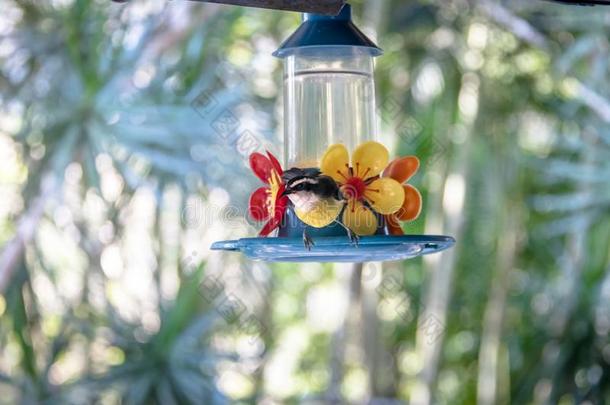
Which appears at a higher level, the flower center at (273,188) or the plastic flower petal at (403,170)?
the plastic flower petal at (403,170)

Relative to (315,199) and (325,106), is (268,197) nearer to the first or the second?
→ (315,199)

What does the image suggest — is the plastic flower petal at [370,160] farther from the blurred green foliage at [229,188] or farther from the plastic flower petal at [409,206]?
the blurred green foliage at [229,188]

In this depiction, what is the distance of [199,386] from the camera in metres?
3.89

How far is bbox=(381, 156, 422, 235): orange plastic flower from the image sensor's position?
1771mm

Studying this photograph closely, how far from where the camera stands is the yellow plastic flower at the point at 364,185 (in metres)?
1.68

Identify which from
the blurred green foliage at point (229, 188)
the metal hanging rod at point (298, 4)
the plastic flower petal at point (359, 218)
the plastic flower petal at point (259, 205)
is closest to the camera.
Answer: the metal hanging rod at point (298, 4)


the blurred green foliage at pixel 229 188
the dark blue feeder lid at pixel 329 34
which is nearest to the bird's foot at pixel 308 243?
the dark blue feeder lid at pixel 329 34

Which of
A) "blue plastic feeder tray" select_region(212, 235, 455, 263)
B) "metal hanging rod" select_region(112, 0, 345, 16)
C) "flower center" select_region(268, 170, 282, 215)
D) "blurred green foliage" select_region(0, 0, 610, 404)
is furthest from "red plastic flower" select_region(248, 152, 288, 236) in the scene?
"blurred green foliage" select_region(0, 0, 610, 404)

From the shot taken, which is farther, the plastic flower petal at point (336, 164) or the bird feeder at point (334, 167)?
the plastic flower petal at point (336, 164)

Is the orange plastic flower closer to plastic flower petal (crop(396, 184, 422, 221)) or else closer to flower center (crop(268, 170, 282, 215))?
plastic flower petal (crop(396, 184, 422, 221))

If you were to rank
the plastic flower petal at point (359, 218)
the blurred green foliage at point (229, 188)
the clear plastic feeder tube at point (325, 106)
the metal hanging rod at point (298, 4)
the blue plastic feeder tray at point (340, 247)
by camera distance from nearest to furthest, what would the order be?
the metal hanging rod at point (298, 4) → the blue plastic feeder tray at point (340, 247) → the plastic flower petal at point (359, 218) → the clear plastic feeder tube at point (325, 106) → the blurred green foliage at point (229, 188)

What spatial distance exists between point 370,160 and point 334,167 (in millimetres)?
57

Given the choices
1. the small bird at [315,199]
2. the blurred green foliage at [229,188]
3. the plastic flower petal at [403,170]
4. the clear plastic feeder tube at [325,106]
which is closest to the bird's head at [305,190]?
the small bird at [315,199]

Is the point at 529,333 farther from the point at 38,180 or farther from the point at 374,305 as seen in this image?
the point at 38,180
